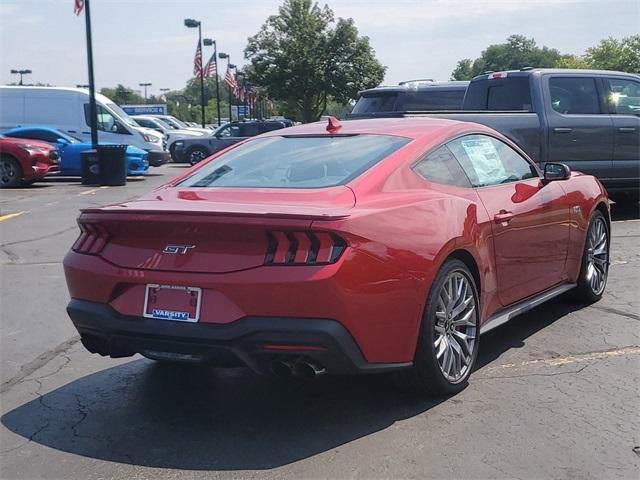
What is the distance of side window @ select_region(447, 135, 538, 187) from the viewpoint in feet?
15.8

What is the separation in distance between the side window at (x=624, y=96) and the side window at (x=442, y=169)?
7046 mm

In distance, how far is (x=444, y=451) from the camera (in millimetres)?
3512

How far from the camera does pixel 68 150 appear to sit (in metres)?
19.4

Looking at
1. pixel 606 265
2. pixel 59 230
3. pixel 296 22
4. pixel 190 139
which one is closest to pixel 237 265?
pixel 606 265

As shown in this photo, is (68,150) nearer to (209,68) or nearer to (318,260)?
(318,260)

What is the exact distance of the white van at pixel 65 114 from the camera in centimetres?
2261

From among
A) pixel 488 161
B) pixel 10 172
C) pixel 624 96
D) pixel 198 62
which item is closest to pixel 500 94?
pixel 624 96

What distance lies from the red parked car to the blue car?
5.94 ft

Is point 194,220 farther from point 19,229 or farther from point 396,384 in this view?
point 19,229

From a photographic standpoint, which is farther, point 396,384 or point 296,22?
point 296,22

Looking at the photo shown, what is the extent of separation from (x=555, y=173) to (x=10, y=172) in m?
14.9

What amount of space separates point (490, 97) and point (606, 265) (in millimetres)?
5058

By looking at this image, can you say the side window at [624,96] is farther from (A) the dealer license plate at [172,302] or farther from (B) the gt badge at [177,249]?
(A) the dealer license plate at [172,302]

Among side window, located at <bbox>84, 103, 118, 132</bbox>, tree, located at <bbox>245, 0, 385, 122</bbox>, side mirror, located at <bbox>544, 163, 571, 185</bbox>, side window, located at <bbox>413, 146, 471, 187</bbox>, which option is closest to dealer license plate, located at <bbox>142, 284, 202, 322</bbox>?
side window, located at <bbox>413, 146, 471, 187</bbox>
